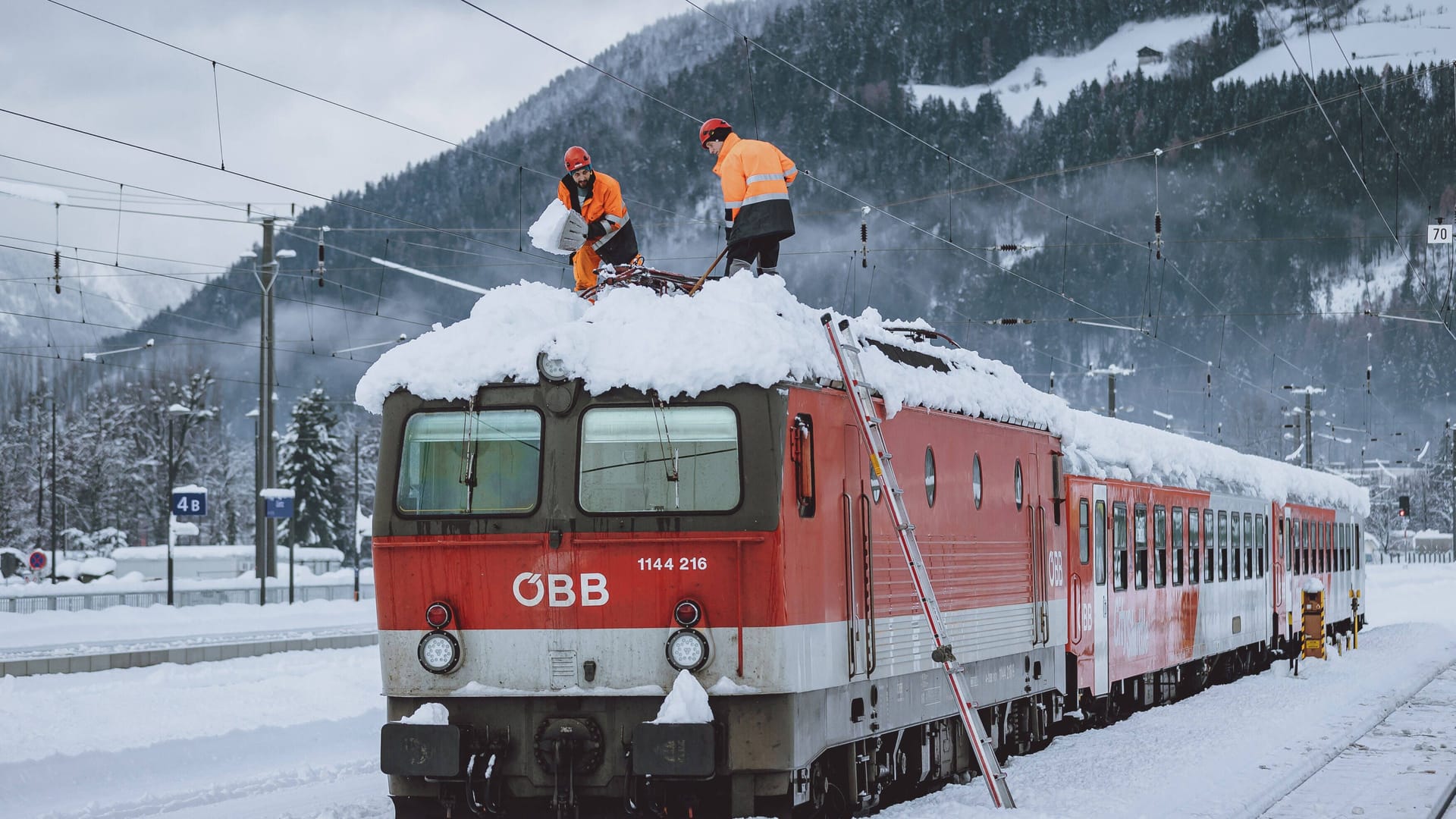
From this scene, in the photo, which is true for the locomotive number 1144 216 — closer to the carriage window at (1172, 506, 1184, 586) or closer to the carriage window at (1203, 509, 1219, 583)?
the carriage window at (1172, 506, 1184, 586)

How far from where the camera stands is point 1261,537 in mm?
29344

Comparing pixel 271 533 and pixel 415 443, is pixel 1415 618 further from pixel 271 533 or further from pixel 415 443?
pixel 415 443

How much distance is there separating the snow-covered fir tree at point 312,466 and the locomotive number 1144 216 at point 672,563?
79894 millimetres

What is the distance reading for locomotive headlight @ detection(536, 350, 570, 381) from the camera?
10070 millimetres

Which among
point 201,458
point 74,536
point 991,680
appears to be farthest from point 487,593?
point 201,458

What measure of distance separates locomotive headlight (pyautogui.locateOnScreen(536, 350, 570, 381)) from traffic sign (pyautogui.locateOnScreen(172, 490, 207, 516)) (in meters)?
28.1

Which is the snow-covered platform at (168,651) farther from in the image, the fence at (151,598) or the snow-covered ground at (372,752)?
the fence at (151,598)

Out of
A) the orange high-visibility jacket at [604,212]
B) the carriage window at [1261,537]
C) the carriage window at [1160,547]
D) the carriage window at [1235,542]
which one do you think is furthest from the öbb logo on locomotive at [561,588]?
the carriage window at [1261,537]

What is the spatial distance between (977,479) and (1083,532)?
4.93m

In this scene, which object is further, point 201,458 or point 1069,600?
point 201,458

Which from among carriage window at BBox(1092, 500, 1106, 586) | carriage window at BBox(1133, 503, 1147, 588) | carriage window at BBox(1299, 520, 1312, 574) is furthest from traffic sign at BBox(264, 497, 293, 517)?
carriage window at BBox(1092, 500, 1106, 586)

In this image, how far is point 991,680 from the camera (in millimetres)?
14094

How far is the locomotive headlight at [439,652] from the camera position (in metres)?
9.99

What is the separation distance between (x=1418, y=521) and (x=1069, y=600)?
152m
